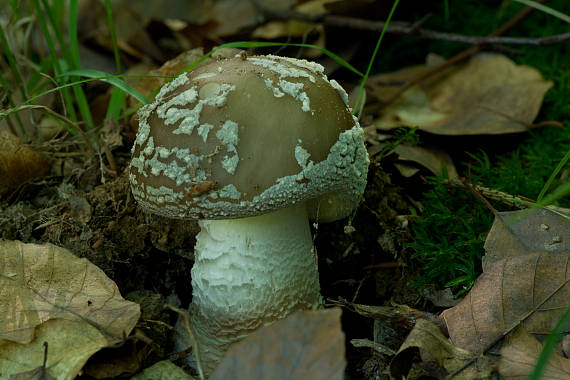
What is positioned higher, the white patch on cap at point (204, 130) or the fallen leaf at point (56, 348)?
the white patch on cap at point (204, 130)

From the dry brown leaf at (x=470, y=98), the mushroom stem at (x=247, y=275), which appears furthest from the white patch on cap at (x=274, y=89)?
the dry brown leaf at (x=470, y=98)

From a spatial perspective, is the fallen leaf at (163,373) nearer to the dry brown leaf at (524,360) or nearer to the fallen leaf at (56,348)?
→ the fallen leaf at (56,348)

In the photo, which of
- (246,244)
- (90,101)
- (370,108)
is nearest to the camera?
(246,244)

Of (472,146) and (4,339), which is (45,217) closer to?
(4,339)

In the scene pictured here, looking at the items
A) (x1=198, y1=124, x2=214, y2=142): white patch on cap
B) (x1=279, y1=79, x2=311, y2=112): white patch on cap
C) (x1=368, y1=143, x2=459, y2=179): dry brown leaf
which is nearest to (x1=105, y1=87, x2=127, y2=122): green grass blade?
(x1=198, y1=124, x2=214, y2=142): white patch on cap

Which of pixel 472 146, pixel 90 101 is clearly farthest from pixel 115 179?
pixel 472 146
